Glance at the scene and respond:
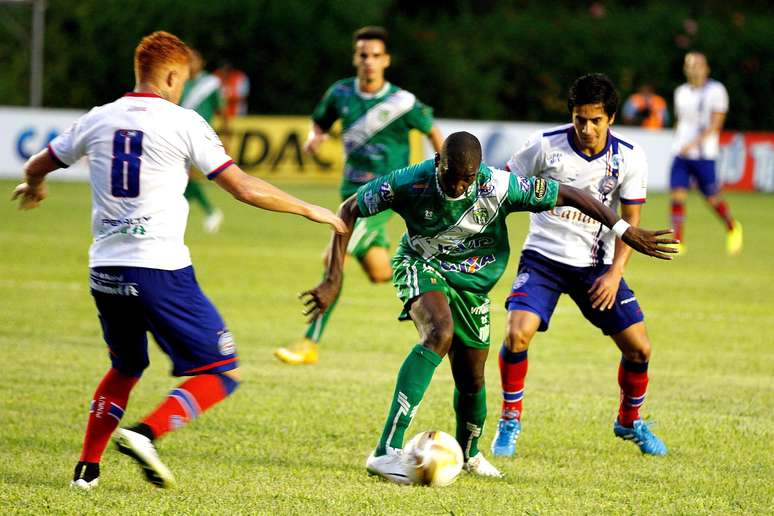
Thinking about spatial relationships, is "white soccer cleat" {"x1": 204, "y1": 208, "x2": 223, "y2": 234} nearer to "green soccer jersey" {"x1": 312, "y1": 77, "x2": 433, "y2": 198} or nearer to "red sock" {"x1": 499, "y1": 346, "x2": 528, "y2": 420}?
"green soccer jersey" {"x1": 312, "y1": 77, "x2": 433, "y2": 198}

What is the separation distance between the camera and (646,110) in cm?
3041

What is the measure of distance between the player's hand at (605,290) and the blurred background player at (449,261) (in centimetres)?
52

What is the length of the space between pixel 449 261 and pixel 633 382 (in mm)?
1344

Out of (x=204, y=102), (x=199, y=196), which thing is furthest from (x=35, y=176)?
(x=204, y=102)

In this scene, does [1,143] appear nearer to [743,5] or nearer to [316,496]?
[316,496]

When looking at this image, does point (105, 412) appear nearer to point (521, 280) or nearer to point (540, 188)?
point (540, 188)

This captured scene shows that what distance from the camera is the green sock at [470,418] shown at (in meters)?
6.02

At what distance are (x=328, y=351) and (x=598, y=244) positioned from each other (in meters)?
3.15

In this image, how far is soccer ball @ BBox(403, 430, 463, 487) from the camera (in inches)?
217

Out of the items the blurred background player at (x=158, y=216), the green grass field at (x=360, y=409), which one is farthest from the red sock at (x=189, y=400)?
the green grass field at (x=360, y=409)

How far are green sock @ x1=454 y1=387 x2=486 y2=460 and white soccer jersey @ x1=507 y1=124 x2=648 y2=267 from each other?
1066mm

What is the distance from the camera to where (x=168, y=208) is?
17.4 ft

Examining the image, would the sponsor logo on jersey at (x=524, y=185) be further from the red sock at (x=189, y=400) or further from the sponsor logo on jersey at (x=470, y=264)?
the red sock at (x=189, y=400)

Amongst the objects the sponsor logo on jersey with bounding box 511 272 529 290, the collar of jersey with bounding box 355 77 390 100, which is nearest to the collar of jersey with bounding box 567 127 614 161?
the sponsor logo on jersey with bounding box 511 272 529 290
